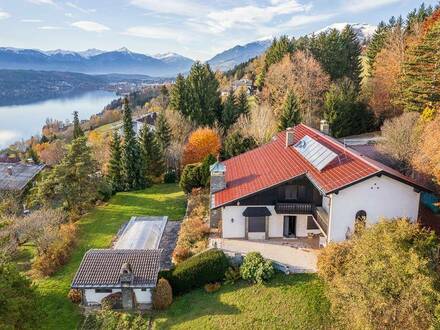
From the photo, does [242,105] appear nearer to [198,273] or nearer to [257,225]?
[257,225]

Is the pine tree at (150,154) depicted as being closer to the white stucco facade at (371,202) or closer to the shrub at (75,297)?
the shrub at (75,297)

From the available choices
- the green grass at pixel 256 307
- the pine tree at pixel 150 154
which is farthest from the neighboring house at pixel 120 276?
the pine tree at pixel 150 154

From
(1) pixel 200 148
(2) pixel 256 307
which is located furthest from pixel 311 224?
(1) pixel 200 148

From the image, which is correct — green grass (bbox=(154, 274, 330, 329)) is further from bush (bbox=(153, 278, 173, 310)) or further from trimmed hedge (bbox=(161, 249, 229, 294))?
trimmed hedge (bbox=(161, 249, 229, 294))

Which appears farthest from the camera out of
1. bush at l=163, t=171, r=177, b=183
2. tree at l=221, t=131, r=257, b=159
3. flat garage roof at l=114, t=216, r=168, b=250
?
bush at l=163, t=171, r=177, b=183

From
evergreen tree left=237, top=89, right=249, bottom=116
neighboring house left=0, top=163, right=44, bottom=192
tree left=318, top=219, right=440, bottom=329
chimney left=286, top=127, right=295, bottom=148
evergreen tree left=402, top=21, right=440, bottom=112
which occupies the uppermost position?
evergreen tree left=402, top=21, right=440, bottom=112

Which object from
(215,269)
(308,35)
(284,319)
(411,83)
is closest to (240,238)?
(215,269)

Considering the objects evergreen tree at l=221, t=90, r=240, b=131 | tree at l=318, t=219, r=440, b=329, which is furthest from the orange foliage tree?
tree at l=318, t=219, r=440, b=329
